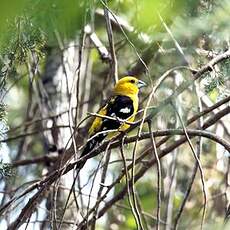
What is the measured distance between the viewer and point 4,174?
7.74 ft

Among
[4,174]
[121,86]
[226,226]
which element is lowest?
[226,226]

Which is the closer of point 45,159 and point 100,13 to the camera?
point 45,159

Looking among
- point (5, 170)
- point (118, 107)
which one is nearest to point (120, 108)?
point (118, 107)

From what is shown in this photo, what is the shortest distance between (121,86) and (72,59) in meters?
0.79

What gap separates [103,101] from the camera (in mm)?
4426

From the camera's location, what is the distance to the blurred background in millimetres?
1963

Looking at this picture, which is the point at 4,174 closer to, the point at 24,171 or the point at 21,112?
the point at 24,171

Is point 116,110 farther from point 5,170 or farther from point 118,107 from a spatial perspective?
point 5,170

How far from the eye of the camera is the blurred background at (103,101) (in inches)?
77.3

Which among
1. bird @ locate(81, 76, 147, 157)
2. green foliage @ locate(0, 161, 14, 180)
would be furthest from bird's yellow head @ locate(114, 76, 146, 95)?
green foliage @ locate(0, 161, 14, 180)

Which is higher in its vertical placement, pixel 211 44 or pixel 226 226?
pixel 211 44

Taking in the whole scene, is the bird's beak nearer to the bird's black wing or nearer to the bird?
the bird

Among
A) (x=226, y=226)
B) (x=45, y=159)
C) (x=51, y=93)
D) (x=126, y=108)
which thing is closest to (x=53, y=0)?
(x=226, y=226)

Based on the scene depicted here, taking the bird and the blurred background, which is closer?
the blurred background
